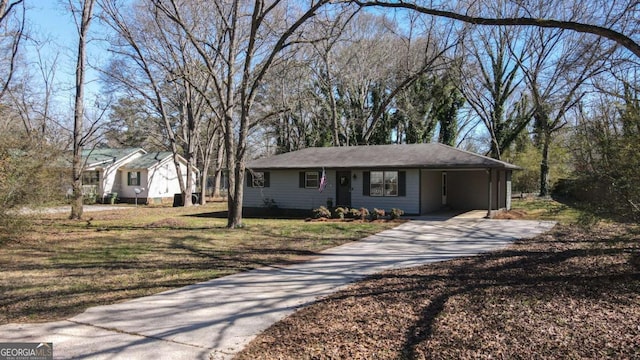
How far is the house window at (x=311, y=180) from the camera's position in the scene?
20219mm

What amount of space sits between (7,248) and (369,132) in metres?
25.2

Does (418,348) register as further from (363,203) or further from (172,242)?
(363,203)

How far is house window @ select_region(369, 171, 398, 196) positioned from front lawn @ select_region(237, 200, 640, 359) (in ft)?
36.8

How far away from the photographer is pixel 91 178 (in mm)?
30000

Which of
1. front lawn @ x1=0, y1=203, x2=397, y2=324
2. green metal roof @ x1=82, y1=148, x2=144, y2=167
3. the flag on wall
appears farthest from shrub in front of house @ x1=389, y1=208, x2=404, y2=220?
green metal roof @ x1=82, y1=148, x2=144, y2=167

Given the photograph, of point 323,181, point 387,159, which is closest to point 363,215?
point 323,181

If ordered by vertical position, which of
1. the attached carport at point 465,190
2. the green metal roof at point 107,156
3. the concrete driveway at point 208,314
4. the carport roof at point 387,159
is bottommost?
the concrete driveway at point 208,314

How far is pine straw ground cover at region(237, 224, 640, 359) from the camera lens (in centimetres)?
385

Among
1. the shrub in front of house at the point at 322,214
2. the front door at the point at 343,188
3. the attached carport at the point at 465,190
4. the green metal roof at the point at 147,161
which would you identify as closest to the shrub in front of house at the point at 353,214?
the shrub in front of house at the point at 322,214

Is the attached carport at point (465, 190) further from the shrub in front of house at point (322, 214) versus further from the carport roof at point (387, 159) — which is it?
the shrub in front of house at point (322, 214)

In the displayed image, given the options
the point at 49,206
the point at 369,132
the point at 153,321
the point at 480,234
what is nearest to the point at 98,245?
the point at 49,206

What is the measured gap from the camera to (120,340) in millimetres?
4266

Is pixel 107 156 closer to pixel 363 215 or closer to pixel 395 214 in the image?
pixel 363 215

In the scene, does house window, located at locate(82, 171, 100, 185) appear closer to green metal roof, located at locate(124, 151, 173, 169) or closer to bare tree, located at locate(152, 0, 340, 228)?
green metal roof, located at locate(124, 151, 173, 169)
